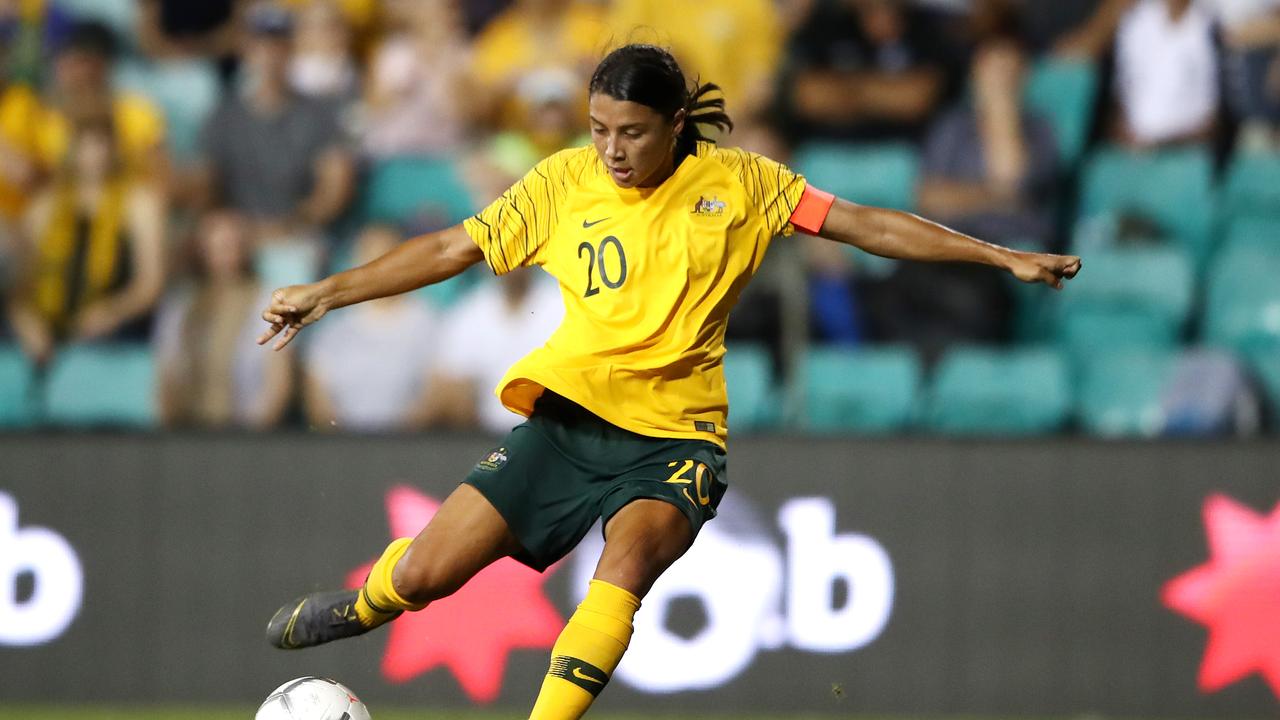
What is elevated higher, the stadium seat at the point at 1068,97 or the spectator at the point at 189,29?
the spectator at the point at 189,29

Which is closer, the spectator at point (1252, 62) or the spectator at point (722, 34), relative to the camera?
the spectator at point (722, 34)

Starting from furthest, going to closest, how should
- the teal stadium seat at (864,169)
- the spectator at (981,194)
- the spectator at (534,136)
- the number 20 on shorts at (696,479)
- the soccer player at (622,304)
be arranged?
1. the teal stadium seat at (864,169)
2. the spectator at (534,136)
3. the spectator at (981,194)
4. the number 20 on shorts at (696,479)
5. the soccer player at (622,304)

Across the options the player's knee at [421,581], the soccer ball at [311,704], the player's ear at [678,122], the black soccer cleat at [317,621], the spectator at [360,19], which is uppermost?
the spectator at [360,19]

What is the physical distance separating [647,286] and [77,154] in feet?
17.9

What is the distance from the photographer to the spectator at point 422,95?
10031mm

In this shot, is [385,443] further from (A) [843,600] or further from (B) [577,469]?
(B) [577,469]

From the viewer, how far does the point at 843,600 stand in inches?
301

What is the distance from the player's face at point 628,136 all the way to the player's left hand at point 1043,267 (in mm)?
1100

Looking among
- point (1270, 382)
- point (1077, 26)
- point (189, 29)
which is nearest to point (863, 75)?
point (1077, 26)

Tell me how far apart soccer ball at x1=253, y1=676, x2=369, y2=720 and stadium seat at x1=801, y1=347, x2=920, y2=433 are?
3.38 m

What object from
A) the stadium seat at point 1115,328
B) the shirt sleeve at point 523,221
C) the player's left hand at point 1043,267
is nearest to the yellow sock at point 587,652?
the shirt sleeve at point 523,221

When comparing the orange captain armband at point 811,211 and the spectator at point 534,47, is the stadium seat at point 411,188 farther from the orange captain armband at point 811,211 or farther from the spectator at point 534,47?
the orange captain armband at point 811,211

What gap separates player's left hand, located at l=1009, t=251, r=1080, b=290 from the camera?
197 inches

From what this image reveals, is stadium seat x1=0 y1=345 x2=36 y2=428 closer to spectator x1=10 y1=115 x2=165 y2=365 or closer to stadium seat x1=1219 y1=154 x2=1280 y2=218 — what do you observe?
spectator x1=10 y1=115 x2=165 y2=365
